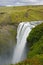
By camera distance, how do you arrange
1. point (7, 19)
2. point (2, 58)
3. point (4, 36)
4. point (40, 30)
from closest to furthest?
1. point (40, 30)
2. point (2, 58)
3. point (4, 36)
4. point (7, 19)

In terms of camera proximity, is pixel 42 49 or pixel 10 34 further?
pixel 10 34

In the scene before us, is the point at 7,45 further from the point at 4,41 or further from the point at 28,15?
the point at 28,15

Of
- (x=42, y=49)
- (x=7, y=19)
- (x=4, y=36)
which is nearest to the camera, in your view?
(x=42, y=49)

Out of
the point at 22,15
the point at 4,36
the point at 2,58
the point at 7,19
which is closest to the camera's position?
the point at 2,58

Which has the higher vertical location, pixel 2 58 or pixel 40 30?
pixel 40 30

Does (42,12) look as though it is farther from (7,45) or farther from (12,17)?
(7,45)

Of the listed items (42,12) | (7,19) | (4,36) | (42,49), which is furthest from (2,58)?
(42,12)

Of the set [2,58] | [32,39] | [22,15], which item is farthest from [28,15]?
[32,39]

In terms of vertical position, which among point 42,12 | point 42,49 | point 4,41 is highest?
point 42,49

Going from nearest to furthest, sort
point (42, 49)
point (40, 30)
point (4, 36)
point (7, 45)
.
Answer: point (42, 49) < point (40, 30) < point (7, 45) < point (4, 36)

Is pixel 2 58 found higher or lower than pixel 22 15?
higher
